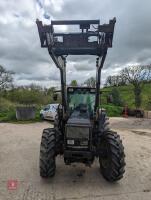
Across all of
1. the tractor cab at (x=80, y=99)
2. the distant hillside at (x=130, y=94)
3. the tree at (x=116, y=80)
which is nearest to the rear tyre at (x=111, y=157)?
the tractor cab at (x=80, y=99)

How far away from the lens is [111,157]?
25.6 feet

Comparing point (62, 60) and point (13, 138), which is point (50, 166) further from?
point (13, 138)

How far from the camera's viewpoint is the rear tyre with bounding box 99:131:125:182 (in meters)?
7.73

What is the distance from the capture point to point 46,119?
26.2 meters

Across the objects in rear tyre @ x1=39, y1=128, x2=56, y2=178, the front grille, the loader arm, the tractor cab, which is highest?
the loader arm

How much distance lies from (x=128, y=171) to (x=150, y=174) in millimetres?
615

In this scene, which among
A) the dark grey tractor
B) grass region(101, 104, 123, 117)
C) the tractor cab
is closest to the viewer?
the dark grey tractor

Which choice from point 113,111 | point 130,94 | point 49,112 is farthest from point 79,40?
point 130,94

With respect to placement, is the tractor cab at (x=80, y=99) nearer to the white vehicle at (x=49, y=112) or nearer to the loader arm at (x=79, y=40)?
the loader arm at (x=79, y=40)

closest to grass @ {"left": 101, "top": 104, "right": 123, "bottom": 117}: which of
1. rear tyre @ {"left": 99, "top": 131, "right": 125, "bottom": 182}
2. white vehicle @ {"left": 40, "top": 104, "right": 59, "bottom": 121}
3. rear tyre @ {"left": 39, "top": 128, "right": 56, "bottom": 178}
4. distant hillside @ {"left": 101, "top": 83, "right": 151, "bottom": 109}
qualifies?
white vehicle @ {"left": 40, "top": 104, "right": 59, "bottom": 121}

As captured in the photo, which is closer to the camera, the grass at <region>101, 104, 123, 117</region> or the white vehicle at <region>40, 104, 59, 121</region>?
the white vehicle at <region>40, 104, 59, 121</region>

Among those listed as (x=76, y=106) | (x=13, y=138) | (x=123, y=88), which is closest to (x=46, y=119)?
(x=13, y=138)

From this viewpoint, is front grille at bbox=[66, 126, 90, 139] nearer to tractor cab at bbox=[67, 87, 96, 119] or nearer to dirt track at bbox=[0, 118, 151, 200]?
dirt track at bbox=[0, 118, 151, 200]

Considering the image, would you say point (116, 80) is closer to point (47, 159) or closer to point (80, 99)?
point (80, 99)
